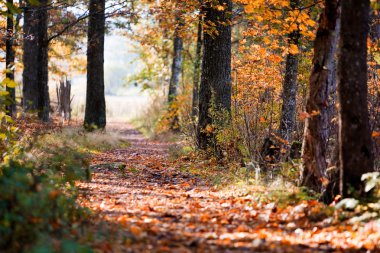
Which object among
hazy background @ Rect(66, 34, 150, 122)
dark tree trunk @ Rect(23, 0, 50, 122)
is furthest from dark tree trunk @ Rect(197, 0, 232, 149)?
hazy background @ Rect(66, 34, 150, 122)

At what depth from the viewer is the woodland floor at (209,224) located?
4.36 meters

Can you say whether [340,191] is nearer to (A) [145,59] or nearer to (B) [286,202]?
(B) [286,202]

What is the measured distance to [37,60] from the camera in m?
17.3

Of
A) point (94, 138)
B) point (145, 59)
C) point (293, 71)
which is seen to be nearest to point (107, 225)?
point (293, 71)

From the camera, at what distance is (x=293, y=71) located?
10.5 m

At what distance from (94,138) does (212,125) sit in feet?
15.8

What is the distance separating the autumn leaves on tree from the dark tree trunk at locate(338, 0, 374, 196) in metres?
0.01

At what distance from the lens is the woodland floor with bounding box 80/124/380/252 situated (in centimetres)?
436

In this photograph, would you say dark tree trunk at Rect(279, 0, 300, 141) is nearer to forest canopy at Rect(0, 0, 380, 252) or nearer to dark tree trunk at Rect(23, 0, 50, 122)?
forest canopy at Rect(0, 0, 380, 252)

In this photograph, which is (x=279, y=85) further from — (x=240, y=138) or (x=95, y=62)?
(x=95, y=62)

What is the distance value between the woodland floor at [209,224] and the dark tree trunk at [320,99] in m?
0.63

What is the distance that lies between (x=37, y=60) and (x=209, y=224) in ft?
45.2

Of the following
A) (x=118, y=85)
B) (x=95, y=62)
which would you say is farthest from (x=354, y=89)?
(x=118, y=85)

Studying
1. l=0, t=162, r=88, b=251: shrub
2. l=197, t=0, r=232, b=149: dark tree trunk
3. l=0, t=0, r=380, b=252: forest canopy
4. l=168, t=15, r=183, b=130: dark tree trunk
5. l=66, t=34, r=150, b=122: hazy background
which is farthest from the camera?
l=66, t=34, r=150, b=122: hazy background
